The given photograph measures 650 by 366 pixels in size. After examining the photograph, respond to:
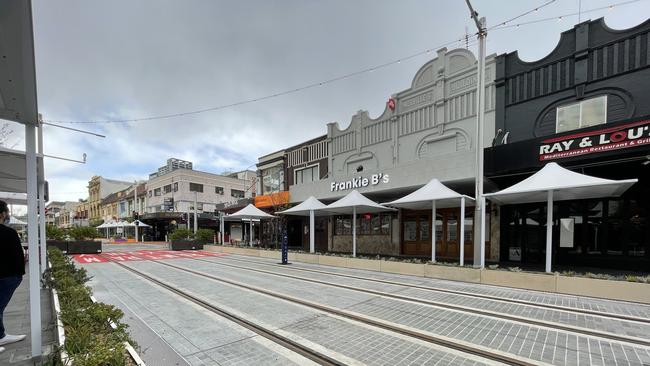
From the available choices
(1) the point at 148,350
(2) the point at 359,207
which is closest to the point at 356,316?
(1) the point at 148,350

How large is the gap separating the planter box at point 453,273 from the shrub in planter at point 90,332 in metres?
9.00

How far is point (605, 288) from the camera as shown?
726cm

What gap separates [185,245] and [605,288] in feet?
81.3

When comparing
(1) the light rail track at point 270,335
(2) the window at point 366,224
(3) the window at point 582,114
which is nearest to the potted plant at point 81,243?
(2) the window at point 366,224

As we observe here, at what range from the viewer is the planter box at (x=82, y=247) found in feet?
70.7

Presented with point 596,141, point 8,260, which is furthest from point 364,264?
point 8,260

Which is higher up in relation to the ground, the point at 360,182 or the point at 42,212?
the point at 360,182

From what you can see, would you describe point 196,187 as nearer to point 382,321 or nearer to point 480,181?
point 480,181

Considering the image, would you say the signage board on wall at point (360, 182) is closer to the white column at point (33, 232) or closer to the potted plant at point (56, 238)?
the white column at point (33, 232)

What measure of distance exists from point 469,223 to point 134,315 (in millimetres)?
13705

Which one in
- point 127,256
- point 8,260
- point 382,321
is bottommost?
point 382,321

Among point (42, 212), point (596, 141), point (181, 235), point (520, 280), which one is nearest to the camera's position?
point (42, 212)

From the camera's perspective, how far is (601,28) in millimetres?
11297

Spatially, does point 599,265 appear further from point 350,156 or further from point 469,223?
point 350,156
